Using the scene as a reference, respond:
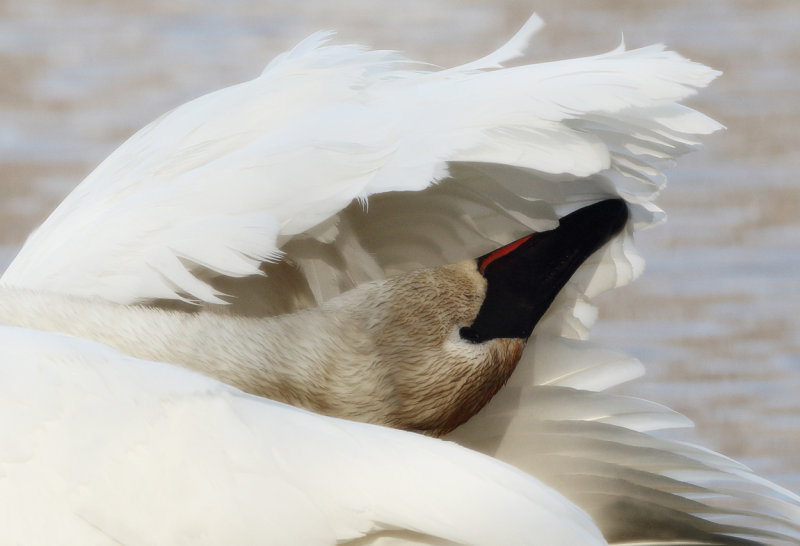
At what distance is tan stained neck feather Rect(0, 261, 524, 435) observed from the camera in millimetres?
1776

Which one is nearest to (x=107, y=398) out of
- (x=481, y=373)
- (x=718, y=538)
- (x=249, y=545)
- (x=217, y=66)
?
(x=249, y=545)

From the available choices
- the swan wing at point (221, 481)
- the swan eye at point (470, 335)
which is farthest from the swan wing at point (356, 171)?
the swan wing at point (221, 481)

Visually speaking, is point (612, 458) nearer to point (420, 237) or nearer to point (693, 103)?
point (420, 237)

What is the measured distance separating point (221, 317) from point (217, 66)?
3542 millimetres

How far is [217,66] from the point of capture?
5.25 m

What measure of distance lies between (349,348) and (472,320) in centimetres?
16

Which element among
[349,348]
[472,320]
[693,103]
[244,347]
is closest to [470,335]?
[472,320]

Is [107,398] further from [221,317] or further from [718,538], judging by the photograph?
[718,538]

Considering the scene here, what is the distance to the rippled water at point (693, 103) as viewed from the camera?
129 inches

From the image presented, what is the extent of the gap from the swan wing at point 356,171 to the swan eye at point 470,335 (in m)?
0.13

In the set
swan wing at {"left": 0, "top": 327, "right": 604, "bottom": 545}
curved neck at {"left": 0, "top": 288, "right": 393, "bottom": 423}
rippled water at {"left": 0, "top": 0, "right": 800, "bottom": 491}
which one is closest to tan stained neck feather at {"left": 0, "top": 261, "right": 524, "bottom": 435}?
curved neck at {"left": 0, "top": 288, "right": 393, "bottom": 423}

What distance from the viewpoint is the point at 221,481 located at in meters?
1.41

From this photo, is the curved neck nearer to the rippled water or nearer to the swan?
the swan

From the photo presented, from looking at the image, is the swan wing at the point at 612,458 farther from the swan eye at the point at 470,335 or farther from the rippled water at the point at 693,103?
the rippled water at the point at 693,103
